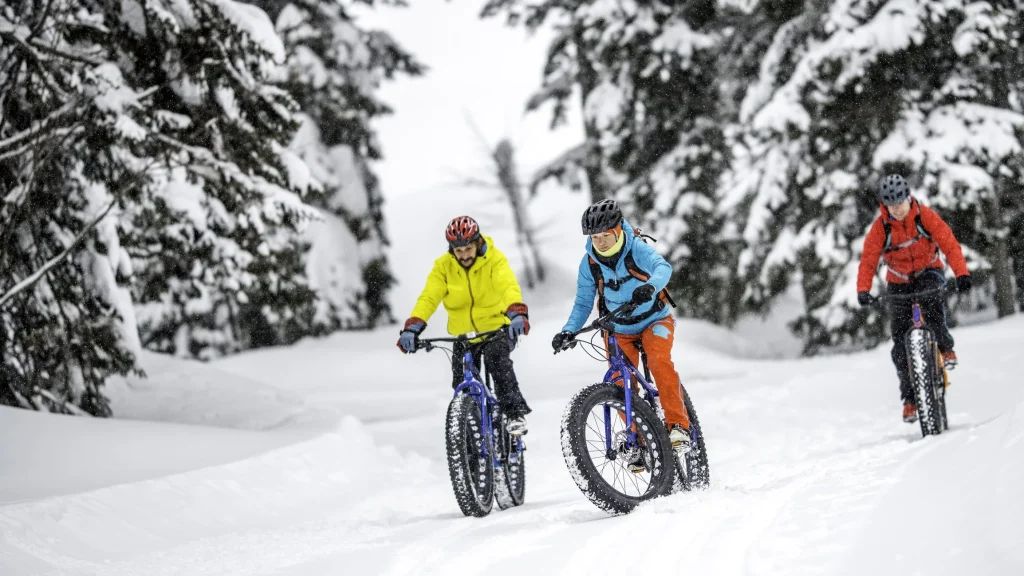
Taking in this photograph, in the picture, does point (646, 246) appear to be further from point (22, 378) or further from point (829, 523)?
point (22, 378)

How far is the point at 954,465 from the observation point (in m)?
4.82

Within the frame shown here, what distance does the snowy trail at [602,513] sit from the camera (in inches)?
154

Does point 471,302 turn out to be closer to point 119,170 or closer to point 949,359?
point 949,359

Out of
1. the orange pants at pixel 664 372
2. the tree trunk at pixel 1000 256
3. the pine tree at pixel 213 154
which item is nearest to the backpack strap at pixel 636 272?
the orange pants at pixel 664 372

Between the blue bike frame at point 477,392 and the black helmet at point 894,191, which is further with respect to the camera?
the black helmet at point 894,191

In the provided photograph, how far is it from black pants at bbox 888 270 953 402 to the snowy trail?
727mm

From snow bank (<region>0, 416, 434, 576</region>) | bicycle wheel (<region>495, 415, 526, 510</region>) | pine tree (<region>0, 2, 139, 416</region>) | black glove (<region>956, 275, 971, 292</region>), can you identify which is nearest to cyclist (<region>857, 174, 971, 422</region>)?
black glove (<region>956, 275, 971, 292</region>)

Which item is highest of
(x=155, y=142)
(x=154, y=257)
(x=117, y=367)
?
(x=155, y=142)

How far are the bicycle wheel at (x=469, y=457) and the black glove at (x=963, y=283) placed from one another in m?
4.19

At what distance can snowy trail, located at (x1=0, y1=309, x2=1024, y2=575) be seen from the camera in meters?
3.92

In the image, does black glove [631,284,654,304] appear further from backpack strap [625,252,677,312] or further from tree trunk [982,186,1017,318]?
tree trunk [982,186,1017,318]

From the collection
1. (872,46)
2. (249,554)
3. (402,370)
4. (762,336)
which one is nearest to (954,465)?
(249,554)

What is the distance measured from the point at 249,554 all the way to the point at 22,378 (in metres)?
4.97

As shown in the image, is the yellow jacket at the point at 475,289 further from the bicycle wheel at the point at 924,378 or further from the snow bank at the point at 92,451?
the bicycle wheel at the point at 924,378
